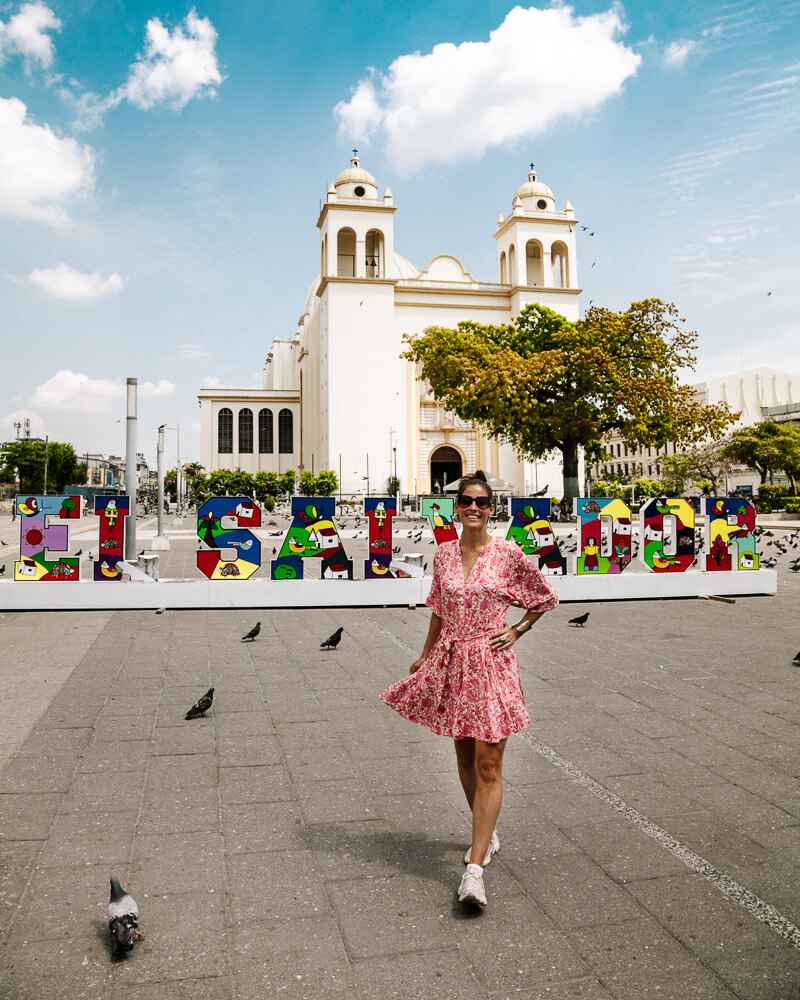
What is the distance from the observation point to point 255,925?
2.81 meters

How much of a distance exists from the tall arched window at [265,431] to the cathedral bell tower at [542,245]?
82.0 ft

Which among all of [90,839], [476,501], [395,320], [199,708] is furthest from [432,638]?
[395,320]

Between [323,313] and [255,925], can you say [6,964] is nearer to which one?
[255,925]

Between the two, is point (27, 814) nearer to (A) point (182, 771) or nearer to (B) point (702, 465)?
(A) point (182, 771)

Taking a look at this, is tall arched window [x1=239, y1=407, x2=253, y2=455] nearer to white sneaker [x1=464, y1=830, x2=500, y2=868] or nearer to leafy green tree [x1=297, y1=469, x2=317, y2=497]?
leafy green tree [x1=297, y1=469, x2=317, y2=497]

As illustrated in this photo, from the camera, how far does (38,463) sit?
7956 centimetres

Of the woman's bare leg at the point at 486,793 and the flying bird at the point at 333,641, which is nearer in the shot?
the woman's bare leg at the point at 486,793

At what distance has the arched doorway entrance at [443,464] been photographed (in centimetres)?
6084

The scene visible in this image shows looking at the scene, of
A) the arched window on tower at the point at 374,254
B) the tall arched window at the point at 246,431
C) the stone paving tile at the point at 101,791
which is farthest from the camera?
the tall arched window at the point at 246,431

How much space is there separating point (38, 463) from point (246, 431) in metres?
25.2

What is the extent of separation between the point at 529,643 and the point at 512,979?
229 inches

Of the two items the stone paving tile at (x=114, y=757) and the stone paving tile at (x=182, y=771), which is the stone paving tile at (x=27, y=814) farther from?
the stone paving tile at (x=182, y=771)

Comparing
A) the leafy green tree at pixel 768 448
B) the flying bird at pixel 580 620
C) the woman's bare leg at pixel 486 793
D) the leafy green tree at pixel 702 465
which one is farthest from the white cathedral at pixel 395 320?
the woman's bare leg at pixel 486 793

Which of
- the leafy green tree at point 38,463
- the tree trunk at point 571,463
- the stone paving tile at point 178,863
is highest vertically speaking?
the leafy green tree at point 38,463
